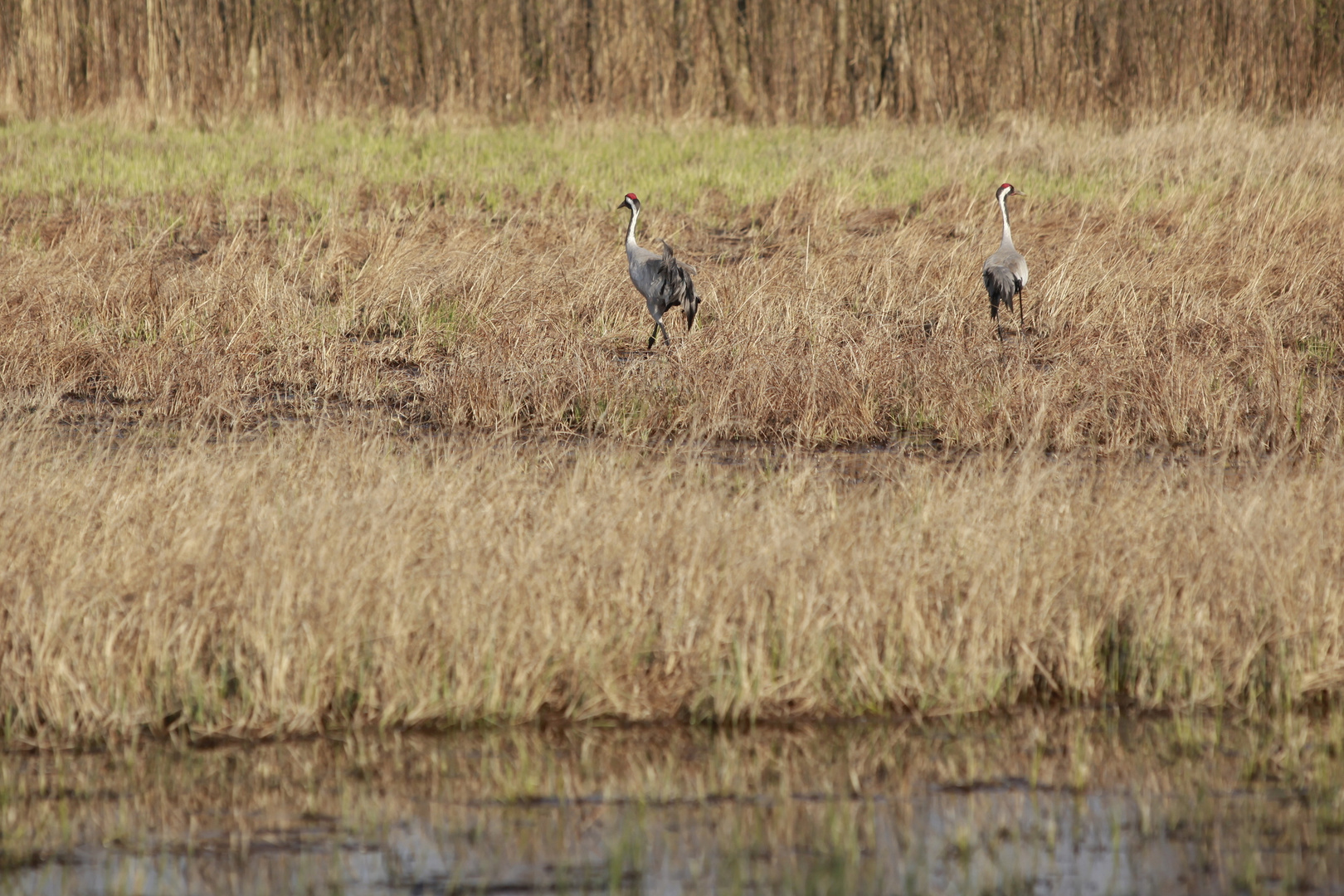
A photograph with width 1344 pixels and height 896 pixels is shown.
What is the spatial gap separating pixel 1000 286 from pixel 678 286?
5.59 feet

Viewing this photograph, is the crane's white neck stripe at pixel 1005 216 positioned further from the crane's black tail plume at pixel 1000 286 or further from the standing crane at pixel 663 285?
the standing crane at pixel 663 285

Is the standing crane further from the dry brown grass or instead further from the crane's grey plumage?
the crane's grey plumage

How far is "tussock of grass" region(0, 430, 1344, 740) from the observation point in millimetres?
4184

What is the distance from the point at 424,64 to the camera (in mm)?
15422

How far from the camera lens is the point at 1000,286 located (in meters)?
8.14

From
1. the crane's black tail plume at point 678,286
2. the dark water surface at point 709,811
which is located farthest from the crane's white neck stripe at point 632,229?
the dark water surface at point 709,811

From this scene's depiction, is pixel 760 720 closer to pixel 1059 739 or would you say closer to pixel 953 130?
pixel 1059 739

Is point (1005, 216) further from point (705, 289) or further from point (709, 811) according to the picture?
point (709, 811)

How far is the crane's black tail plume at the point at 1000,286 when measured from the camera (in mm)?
8094

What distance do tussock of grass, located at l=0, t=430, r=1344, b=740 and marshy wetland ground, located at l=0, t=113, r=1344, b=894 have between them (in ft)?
0.06

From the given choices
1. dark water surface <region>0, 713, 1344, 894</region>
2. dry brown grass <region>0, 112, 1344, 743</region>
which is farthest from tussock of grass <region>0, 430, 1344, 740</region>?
dark water surface <region>0, 713, 1344, 894</region>

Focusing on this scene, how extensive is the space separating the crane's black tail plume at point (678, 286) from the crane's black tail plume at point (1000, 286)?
1.56 m

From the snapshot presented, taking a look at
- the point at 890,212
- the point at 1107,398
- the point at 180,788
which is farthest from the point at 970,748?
the point at 890,212

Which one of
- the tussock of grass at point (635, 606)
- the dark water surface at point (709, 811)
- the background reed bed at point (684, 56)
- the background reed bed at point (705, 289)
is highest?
the background reed bed at point (684, 56)
